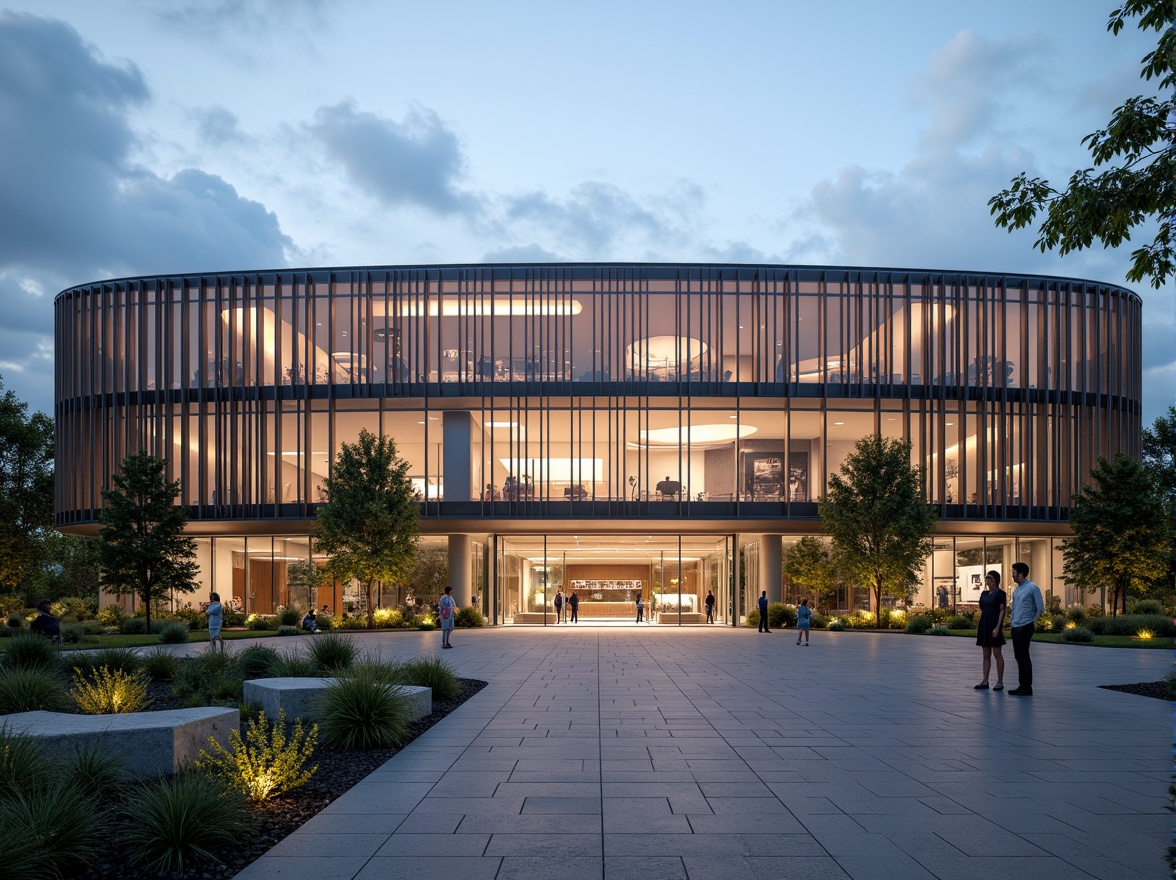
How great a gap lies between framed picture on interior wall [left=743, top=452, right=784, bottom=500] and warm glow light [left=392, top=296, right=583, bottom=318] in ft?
32.6

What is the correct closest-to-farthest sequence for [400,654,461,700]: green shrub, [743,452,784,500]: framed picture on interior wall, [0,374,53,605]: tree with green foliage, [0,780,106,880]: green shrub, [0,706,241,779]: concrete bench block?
[0,780,106,880]: green shrub < [0,706,241,779]: concrete bench block < [400,654,461,700]: green shrub < [743,452,784,500]: framed picture on interior wall < [0,374,53,605]: tree with green foliage

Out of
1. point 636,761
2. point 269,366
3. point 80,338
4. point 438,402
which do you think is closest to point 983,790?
point 636,761

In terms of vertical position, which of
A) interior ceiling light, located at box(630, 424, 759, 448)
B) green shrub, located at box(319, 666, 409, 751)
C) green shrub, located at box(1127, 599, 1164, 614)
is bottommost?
green shrub, located at box(1127, 599, 1164, 614)

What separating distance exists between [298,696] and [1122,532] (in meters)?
34.4

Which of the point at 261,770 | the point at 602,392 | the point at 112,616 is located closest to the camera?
the point at 261,770

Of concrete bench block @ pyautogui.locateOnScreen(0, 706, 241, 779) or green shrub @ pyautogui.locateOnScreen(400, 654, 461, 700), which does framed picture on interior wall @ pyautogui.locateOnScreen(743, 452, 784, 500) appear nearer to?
green shrub @ pyautogui.locateOnScreen(400, 654, 461, 700)

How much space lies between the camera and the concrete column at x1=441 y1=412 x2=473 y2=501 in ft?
141

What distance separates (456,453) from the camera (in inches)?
1704

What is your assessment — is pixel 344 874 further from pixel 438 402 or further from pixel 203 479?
pixel 203 479

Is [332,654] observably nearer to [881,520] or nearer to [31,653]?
[31,653]

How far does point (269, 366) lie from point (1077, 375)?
119 ft

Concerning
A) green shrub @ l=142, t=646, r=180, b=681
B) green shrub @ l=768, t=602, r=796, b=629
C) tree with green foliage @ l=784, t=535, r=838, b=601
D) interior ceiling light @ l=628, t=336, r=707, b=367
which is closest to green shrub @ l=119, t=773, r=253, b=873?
green shrub @ l=142, t=646, r=180, b=681

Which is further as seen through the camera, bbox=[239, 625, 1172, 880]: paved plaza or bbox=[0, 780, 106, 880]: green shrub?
bbox=[239, 625, 1172, 880]: paved plaza

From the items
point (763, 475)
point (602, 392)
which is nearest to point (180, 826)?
point (602, 392)
